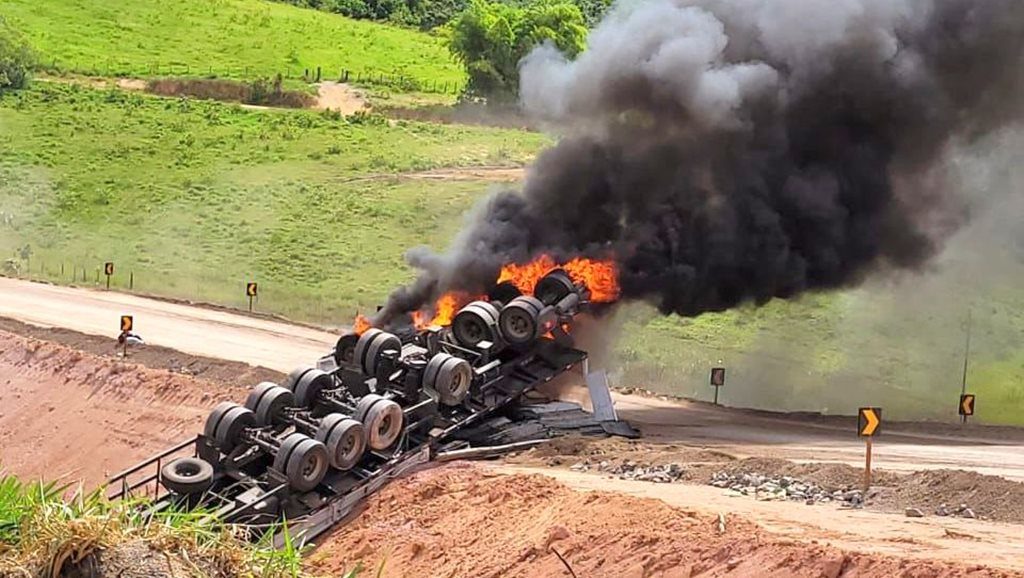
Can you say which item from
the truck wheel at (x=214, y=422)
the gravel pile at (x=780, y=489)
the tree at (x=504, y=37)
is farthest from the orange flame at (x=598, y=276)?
the tree at (x=504, y=37)

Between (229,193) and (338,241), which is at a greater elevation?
(229,193)

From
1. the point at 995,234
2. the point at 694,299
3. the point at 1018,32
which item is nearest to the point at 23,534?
the point at 694,299

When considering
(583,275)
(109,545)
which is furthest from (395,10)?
(109,545)

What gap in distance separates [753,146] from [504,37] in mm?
52928

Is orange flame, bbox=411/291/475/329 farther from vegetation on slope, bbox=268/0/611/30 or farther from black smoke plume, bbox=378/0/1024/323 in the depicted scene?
vegetation on slope, bbox=268/0/611/30

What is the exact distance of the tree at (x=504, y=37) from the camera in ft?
242

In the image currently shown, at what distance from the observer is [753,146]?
2552 centimetres

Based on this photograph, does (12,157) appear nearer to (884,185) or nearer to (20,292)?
(20,292)

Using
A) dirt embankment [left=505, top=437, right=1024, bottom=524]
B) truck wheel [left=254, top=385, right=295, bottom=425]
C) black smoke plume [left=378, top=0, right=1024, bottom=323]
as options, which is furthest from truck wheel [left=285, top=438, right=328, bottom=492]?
black smoke plume [left=378, top=0, right=1024, bottom=323]

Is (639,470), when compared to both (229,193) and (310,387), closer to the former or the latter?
(310,387)

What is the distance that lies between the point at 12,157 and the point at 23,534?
6209cm

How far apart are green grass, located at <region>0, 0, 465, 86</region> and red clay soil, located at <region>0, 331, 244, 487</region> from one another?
53106 millimetres

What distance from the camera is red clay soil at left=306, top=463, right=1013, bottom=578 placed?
13562 millimetres

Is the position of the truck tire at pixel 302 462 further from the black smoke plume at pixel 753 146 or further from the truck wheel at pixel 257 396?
the black smoke plume at pixel 753 146
